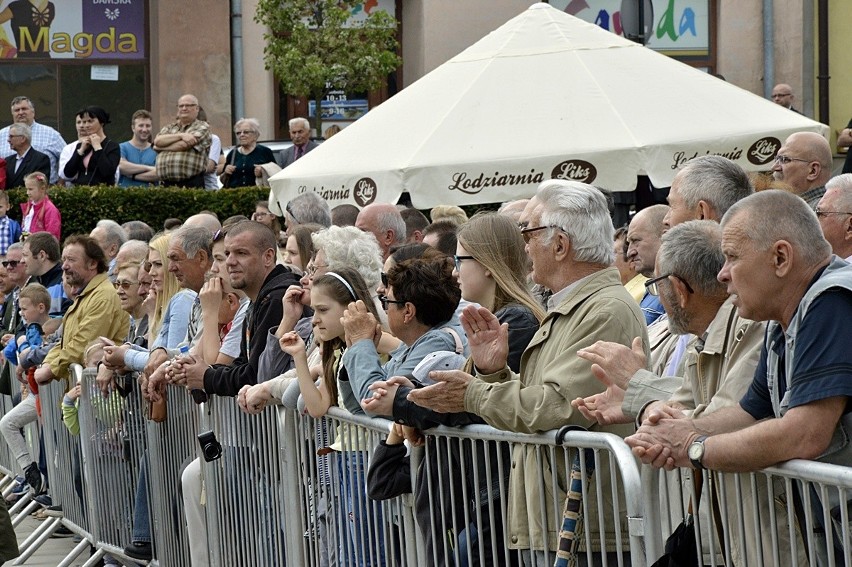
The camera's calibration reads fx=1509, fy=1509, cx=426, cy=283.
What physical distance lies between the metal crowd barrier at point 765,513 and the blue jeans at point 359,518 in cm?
168

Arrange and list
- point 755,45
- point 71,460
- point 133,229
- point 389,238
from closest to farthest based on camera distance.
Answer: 1. point 389,238
2. point 71,460
3. point 133,229
4. point 755,45

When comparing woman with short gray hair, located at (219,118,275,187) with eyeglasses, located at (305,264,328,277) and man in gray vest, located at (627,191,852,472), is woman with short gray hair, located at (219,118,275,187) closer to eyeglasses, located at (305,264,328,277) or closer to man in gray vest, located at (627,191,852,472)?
eyeglasses, located at (305,264,328,277)

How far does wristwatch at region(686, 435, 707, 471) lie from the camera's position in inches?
157

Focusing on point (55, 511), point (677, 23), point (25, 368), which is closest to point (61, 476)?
point (55, 511)

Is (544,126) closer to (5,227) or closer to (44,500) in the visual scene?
(44,500)

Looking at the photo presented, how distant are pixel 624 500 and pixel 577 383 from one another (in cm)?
46

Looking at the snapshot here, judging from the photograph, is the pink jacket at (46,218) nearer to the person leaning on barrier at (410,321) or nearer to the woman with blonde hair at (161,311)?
the woman with blonde hair at (161,311)

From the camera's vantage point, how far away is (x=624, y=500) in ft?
14.9

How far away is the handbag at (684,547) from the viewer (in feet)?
13.5

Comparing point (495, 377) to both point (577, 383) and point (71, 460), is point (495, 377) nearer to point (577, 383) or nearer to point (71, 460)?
point (577, 383)

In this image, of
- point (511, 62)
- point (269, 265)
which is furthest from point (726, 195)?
point (511, 62)

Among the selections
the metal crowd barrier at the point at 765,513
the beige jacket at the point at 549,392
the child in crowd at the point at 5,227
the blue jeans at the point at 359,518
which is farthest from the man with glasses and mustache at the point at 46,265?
the metal crowd barrier at the point at 765,513

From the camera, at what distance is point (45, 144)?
18719 millimetres

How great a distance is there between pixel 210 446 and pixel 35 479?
4.44 meters
